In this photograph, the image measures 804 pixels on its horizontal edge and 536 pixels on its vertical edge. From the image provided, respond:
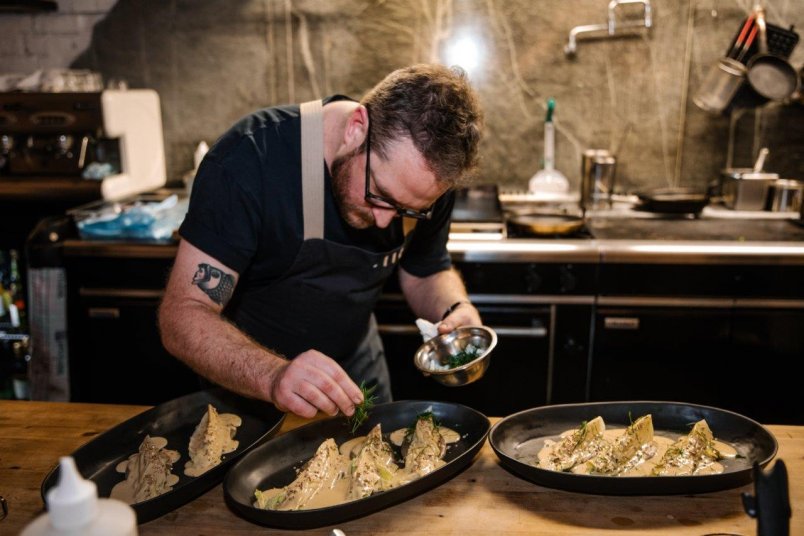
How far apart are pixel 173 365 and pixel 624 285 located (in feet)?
7.08

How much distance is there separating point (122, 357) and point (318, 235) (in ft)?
6.08

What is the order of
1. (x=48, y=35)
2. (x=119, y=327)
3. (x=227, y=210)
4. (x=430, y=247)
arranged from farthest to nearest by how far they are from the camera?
(x=48, y=35) → (x=119, y=327) → (x=430, y=247) → (x=227, y=210)

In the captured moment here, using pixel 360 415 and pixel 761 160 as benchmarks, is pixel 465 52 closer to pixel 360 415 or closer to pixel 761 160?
pixel 761 160

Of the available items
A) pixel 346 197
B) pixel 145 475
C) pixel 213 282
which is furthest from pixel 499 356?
pixel 145 475

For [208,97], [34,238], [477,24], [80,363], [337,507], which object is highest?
[477,24]

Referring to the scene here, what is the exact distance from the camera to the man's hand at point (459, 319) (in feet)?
6.49

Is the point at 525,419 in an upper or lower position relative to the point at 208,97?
lower

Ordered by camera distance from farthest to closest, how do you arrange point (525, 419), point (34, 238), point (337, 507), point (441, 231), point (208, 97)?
point (208, 97)
point (34, 238)
point (441, 231)
point (525, 419)
point (337, 507)

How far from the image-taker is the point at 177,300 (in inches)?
71.3

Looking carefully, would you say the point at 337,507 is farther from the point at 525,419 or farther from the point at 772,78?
the point at 772,78

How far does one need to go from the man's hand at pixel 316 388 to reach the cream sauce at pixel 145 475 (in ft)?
1.00

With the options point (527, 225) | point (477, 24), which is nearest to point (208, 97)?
point (477, 24)

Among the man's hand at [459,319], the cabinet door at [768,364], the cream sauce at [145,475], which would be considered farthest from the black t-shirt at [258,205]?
the cabinet door at [768,364]

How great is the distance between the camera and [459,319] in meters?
2.04
